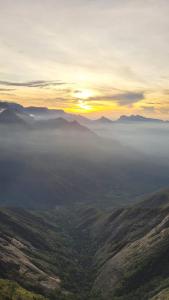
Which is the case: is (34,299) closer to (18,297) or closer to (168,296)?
(18,297)

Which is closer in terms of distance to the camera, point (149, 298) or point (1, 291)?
point (1, 291)

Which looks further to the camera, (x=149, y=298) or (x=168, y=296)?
(x=149, y=298)

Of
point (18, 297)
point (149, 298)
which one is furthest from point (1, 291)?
point (149, 298)

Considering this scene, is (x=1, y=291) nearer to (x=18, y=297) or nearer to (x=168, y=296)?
(x=18, y=297)

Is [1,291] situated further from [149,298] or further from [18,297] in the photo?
[149,298]

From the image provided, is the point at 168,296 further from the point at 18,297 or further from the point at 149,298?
the point at 18,297

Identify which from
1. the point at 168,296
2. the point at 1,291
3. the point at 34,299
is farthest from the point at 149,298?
the point at 1,291

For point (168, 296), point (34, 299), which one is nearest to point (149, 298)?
point (168, 296)
